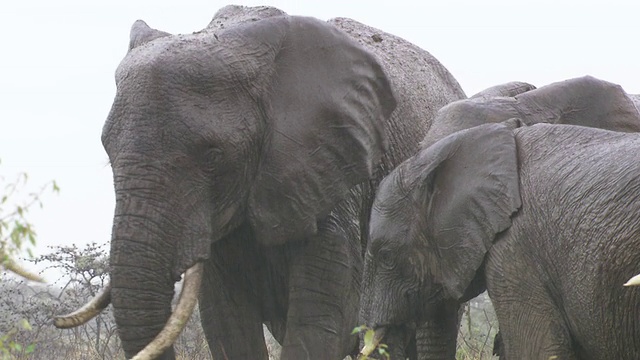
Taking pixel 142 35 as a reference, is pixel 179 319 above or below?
below

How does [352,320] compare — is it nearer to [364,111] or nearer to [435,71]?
Answer: [364,111]

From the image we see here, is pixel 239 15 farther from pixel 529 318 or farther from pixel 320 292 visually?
pixel 529 318

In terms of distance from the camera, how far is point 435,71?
931 cm

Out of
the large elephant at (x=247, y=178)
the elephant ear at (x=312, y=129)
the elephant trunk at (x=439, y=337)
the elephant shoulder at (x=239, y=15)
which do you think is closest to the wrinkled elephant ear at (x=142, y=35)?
the large elephant at (x=247, y=178)

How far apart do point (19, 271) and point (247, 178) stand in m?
1.88

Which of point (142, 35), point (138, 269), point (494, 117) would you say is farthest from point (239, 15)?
point (138, 269)

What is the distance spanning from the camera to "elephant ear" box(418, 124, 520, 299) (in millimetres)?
6301

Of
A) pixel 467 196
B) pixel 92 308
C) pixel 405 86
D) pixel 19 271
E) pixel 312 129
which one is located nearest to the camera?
pixel 19 271

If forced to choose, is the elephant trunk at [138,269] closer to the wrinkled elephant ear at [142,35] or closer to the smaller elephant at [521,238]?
the smaller elephant at [521,238]

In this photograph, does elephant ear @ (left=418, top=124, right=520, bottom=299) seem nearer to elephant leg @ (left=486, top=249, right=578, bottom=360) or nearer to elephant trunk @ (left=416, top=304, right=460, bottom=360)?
elephant leg @ (left=486, top=249, right=578, bottom=360)

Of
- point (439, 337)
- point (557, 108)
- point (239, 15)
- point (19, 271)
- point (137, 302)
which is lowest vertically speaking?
point (439, 337)

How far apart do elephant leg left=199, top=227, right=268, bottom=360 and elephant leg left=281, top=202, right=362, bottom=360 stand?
1.07 feet

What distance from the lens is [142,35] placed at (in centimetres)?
752

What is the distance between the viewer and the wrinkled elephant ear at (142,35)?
24.5ft
